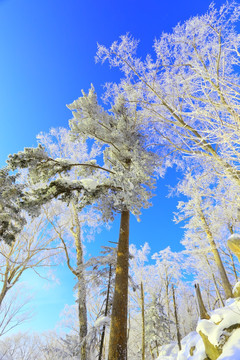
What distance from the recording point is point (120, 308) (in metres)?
5.98

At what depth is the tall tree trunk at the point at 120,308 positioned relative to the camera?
537 cm

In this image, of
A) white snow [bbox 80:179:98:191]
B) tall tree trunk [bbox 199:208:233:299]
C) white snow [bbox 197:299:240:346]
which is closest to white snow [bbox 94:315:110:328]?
white snow [bbox 197:299:240:346]

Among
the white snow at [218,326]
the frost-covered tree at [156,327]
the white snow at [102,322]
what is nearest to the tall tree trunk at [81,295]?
the white snow at [102,322]

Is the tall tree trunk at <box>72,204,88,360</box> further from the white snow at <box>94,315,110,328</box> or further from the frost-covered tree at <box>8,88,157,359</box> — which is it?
the frost-covered tree at <box>8,88,157,359</box>

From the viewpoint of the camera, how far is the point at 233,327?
485 cm

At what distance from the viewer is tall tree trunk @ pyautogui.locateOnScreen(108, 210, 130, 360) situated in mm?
5371

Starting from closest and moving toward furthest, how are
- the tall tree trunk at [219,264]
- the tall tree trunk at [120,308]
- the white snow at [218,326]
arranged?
the white snow at [218,326], the tall tree trunk at [120,308], the tall tree trunk at [219,264]

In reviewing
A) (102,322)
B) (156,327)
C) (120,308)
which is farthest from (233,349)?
(156,327)

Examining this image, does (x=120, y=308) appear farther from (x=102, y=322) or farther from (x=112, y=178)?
(x=112, y=178)

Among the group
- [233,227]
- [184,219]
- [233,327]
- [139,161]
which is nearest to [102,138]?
[139,161]

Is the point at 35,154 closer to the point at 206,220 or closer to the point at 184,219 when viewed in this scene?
the point at 184,219

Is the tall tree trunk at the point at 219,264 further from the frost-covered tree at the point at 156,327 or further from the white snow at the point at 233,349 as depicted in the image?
the frost-covered tree at the point at 156,327

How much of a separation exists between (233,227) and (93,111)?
12.3 m

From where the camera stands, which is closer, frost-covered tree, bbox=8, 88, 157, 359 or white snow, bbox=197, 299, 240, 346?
white snow, bbox=197, 299, 240, 346
